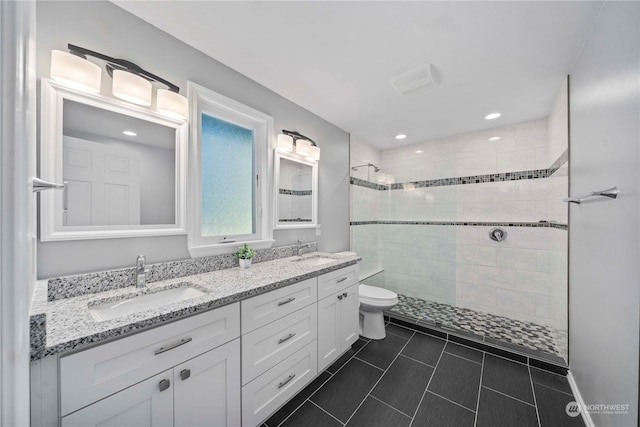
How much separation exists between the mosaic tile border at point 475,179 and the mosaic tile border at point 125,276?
194 centimetres

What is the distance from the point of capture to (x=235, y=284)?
4.27ft

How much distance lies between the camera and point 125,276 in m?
1.22

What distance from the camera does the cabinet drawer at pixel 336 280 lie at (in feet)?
5.76

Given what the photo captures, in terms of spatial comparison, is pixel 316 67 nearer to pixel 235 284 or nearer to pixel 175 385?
pixel 235 284

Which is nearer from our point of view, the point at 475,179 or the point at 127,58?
the point at 127,58

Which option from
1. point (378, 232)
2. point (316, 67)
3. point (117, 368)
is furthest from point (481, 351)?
point (316, 67)

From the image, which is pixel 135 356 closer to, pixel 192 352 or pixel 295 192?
pixel 192 352

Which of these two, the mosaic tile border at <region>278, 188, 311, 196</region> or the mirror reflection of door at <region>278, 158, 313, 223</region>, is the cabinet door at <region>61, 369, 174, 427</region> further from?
the mosaic tile border at <region>278, 188, 311, 196</region>

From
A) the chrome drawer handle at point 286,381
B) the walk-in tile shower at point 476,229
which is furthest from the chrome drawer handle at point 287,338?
the walk-in tile shower at point 476,229

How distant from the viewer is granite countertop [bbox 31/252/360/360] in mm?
712

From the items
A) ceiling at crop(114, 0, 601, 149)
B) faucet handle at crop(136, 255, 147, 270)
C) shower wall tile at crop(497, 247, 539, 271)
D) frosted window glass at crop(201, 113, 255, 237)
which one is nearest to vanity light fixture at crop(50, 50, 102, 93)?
ceiling at crop(114, 0, 601, 149)

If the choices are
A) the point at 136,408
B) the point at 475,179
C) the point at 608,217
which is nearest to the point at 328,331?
the point at 136,408

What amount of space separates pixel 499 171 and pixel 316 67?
248 centimetres

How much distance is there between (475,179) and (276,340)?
2.94 meters
